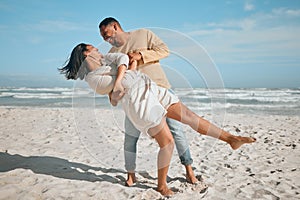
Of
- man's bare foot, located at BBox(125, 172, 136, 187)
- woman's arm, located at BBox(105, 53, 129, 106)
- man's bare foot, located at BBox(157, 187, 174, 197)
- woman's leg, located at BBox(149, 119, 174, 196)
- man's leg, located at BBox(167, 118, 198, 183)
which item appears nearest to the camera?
woman's arm, located at BBox(105, 53, 129, 106)

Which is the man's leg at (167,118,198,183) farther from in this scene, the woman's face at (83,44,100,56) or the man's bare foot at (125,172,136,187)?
the woman's face at (83,44,100,56)

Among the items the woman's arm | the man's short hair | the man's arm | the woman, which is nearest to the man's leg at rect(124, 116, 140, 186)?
the woman

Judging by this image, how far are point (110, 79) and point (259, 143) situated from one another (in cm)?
406

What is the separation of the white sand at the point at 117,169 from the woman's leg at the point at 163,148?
105mm

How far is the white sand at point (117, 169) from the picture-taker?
3.15 meters

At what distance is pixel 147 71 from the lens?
2963 mm

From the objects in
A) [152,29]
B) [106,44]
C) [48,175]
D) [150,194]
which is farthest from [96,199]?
[152,29]

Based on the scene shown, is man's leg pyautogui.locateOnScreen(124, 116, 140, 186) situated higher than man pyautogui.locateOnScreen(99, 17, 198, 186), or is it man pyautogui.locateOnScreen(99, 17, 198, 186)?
man pyautogui.locateOnScreen(99, 17, 198, 186)

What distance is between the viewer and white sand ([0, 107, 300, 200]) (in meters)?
3.15

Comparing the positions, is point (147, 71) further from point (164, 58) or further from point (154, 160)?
point (154, 160)

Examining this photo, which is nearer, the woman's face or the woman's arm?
the woman's arm

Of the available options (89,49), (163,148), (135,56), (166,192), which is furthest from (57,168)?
(135,56)

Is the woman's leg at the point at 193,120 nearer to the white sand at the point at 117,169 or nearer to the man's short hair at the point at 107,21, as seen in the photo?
the white sand at the point at 117,169

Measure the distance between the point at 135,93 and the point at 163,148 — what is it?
65cm
